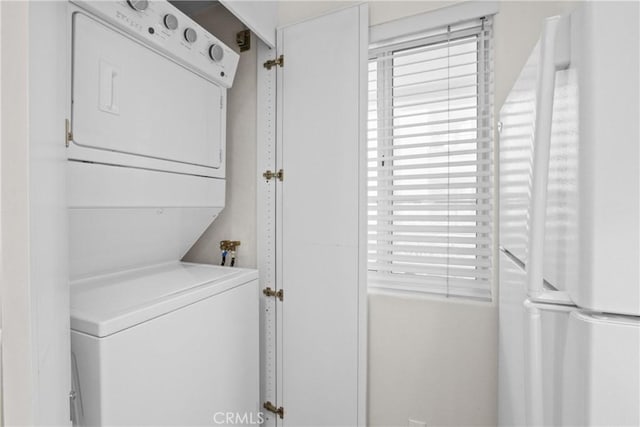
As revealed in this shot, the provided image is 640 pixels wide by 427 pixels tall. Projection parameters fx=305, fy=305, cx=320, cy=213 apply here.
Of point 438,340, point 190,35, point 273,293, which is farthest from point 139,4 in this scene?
point 438,340

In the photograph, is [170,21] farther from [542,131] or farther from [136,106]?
[542,131]

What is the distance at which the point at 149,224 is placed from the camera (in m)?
1.39

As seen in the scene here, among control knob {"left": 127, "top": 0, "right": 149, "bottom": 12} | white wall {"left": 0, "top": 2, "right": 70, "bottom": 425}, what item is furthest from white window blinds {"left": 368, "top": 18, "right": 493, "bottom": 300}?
white wall {"left": 0, "top": 2, "right": 70, "bottom": 425}

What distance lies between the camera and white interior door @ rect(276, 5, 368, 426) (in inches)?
61.7

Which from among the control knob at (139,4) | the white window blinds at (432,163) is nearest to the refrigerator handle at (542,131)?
the white window blinds at (432,163)

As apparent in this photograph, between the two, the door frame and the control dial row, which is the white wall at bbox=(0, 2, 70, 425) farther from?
the door frame

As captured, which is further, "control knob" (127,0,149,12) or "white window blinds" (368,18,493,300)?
"white window blinds" (368,18,493,300)

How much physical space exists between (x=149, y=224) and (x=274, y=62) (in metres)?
1.11

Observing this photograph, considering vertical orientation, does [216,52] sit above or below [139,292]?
above

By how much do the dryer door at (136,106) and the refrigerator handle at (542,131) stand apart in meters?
1.28

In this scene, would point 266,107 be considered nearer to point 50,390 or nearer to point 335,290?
point 335,290

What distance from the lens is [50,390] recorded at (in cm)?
70

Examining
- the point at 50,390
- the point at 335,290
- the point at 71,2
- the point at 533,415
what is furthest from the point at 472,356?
the point at 71,2

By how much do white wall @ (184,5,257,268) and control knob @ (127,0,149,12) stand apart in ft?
2.45
